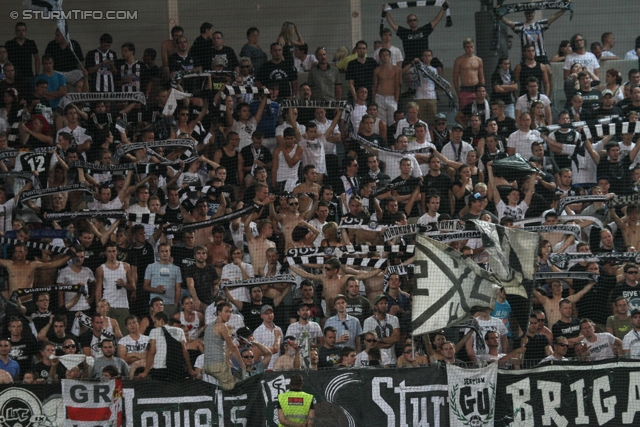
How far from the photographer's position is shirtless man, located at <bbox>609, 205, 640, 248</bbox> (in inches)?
547

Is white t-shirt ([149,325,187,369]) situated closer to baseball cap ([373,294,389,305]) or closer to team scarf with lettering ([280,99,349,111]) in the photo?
baseball cap ([373,294,389,305])

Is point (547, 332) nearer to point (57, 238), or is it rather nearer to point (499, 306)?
point (499, 306)

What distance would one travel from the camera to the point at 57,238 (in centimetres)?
1359

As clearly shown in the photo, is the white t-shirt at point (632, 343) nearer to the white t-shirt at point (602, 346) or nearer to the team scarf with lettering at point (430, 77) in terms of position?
the white t-shirt at point (602, 346)

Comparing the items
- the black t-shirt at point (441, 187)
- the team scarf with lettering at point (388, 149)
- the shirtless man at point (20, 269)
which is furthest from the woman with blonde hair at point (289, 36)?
the shirtless man at point (20, 269)

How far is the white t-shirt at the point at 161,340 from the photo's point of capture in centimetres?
1199

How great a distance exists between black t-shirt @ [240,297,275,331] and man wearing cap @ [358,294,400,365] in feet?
3.94

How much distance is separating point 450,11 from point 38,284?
830 centimetres

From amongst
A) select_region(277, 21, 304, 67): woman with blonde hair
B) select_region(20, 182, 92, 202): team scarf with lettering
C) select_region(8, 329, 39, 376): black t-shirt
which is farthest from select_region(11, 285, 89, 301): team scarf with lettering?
select_region(277, 21, 304, 67): woman with blonde hair

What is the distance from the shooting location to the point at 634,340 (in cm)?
1238

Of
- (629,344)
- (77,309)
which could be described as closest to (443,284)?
(629,344)

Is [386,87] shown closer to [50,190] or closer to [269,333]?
[50,190]

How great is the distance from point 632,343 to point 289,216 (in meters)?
4.35

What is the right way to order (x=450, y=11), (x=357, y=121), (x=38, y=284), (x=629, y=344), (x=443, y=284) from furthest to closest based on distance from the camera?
1. (x=450, y=11)
2. (x=357, y=121)
3. (x=38, y=284)
4. (x=629, y=344)
5. (x=443, y=284)
